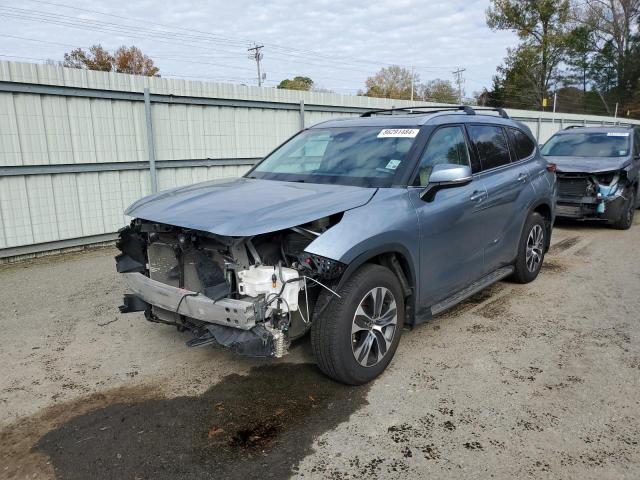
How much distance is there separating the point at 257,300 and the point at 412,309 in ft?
4.42

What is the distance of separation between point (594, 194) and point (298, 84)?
52.8 meters

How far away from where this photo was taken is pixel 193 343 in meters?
3.30

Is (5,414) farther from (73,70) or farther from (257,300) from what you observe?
(73,70)

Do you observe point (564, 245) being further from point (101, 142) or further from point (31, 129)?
point (31, 129)

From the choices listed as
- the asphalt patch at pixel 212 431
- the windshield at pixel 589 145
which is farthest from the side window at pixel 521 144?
the windshield at pixel 589 145

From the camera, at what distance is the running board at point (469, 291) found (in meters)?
4.06

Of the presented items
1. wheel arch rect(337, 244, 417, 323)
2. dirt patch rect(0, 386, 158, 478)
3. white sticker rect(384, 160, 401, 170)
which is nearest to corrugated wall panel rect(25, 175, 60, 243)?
dirt patch rect(0, 386, 158, 478)

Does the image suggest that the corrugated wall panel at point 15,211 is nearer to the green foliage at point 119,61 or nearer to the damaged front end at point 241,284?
the damaged front end at point 241,284

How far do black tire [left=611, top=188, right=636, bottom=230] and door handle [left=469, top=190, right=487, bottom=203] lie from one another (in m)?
5.90

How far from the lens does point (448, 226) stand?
4.02 m

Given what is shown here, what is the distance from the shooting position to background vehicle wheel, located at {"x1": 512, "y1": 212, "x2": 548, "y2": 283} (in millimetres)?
5457

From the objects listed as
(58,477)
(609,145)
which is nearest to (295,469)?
(58,477)

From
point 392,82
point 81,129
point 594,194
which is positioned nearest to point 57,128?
point 81,129

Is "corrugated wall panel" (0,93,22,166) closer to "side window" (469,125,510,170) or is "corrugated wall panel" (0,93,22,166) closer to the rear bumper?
the rear bumper
